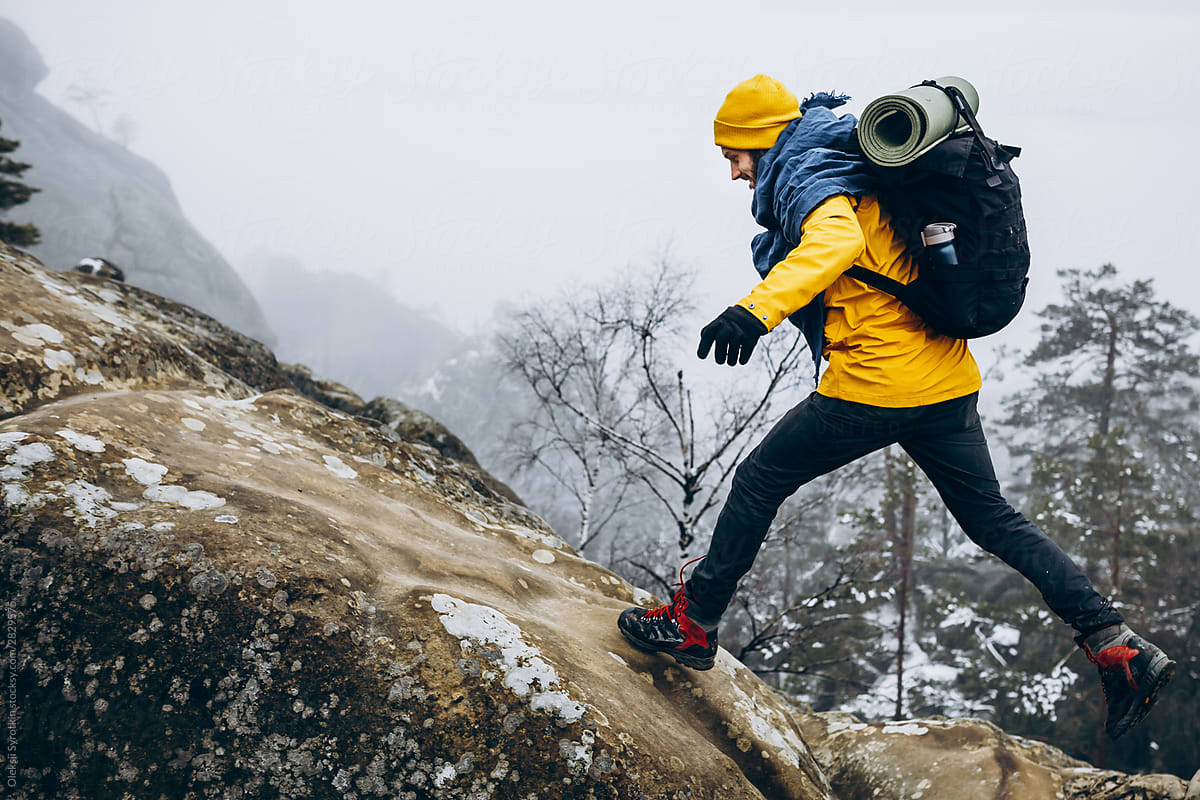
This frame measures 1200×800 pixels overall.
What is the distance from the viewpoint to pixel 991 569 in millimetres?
26797

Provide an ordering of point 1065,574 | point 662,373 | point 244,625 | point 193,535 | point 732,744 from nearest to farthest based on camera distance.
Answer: point 244,625 → point 193,535 → point 1065,574 → point 732,744 → point 662,373

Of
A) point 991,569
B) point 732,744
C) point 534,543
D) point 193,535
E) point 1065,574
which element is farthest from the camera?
point 991,569

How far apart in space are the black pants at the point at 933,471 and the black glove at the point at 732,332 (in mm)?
657

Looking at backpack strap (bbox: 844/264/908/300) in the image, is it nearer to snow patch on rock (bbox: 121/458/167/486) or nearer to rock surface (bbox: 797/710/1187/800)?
rock surface (bbox: 797/710/1187/800)

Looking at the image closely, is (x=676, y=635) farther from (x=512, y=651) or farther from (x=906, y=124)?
(x=906, y=124)

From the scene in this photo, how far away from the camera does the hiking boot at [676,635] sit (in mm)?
3389

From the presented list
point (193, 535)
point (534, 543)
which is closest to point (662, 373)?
point (534, 543)

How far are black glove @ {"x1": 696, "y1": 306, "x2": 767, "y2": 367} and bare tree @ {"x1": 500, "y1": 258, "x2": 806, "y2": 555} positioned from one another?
7863 millimetres

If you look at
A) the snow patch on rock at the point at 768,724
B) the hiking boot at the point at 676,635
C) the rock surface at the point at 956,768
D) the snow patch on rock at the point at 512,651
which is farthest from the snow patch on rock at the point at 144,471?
the rock surface at the point at 956,768

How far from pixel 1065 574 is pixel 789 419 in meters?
1.27

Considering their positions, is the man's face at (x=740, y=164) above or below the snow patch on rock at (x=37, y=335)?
above

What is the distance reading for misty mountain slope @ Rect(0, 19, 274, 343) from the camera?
59.2 m

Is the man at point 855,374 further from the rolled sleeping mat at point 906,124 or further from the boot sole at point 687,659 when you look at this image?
the boot sole at point 687,659

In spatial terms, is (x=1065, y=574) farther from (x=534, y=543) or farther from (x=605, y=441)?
(x=605, y=441)
